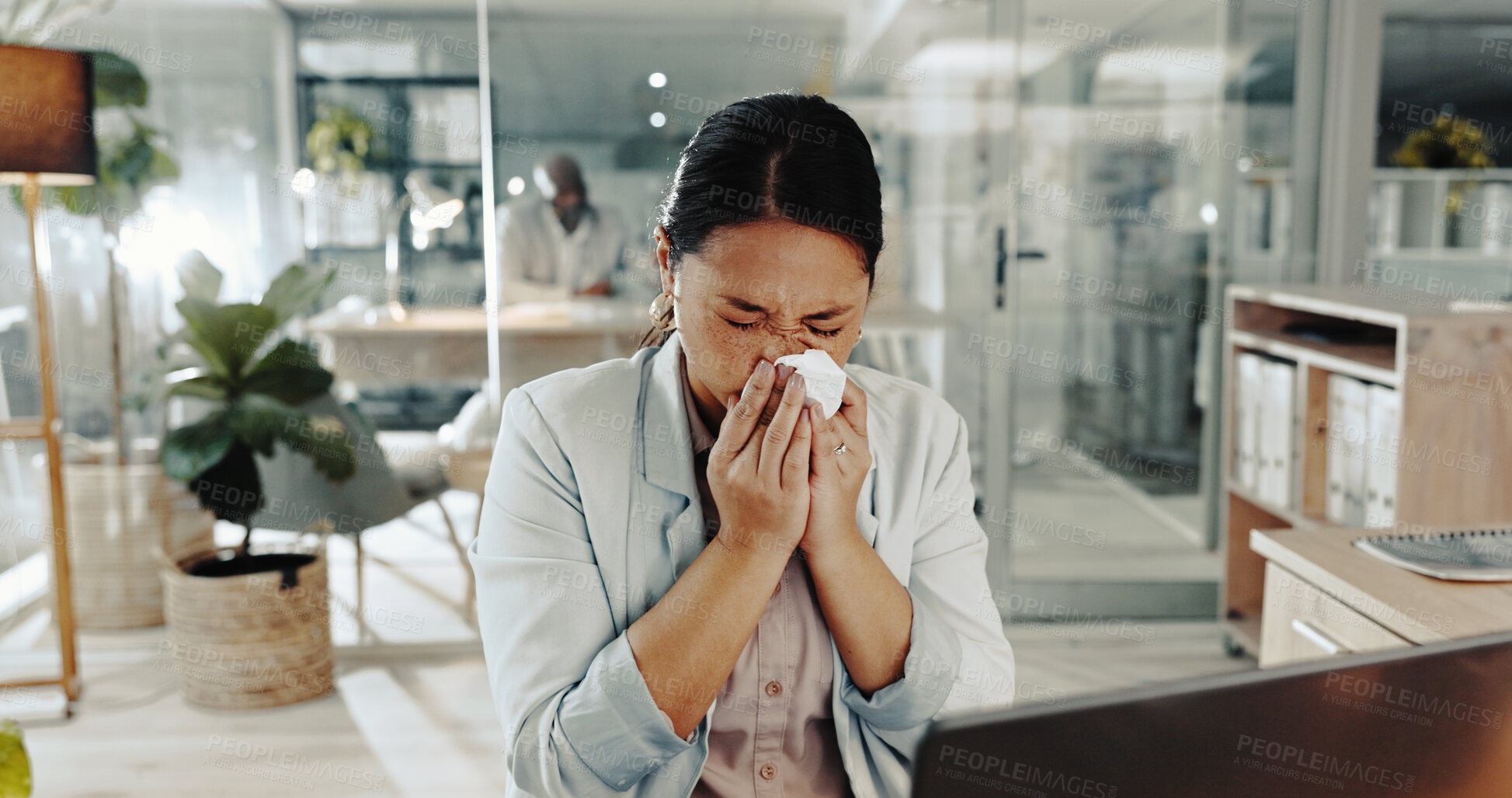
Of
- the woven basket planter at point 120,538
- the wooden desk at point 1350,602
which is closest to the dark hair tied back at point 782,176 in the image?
the wooden desk at point 1350,602

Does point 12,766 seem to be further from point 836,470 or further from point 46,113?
point 46,113

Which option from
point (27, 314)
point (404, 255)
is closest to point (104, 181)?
point (27, 314)

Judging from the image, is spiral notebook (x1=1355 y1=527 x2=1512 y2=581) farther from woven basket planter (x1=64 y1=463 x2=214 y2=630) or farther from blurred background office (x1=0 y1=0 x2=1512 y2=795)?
woven basket planter (x1=64 y1=463 x2=214 y2=630)

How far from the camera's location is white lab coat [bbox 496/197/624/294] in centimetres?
291

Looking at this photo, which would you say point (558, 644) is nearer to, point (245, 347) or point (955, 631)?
point (955, 631)

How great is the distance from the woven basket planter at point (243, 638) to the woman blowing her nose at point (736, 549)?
191cm

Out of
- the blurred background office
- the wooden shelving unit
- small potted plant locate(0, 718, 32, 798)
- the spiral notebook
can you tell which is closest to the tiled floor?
the blurred background office

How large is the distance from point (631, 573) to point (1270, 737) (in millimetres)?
689

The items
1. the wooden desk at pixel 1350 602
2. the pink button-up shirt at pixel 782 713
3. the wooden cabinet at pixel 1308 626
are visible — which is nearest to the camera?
the pink button-up shirt at pixel 782 713

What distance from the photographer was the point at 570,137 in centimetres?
290

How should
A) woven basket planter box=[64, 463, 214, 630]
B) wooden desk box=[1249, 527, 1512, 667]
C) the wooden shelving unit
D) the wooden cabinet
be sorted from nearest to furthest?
wooden desk box=[1249, 527, 1512, 667] → the wooden cabinet → the wooden shelving unit → woven basket planter box=[64, 463, 214, 630]

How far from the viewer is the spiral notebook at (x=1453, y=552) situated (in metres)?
1.27

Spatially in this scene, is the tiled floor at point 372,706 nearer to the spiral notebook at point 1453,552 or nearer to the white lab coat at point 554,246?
the white lab coat at point 554,246

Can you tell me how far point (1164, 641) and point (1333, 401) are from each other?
914 millimetres
